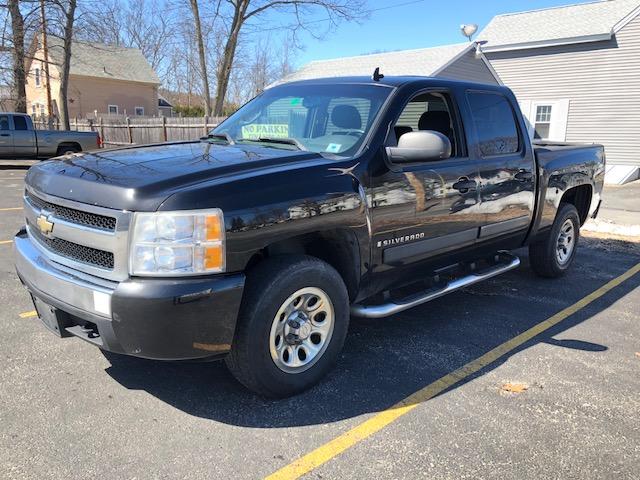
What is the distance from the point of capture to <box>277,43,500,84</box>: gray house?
1952cm

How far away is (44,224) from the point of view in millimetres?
3162

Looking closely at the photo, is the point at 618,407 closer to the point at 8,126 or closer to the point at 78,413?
the point at 78,413

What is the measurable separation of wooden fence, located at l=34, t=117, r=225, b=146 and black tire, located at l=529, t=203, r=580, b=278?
51.7 ft

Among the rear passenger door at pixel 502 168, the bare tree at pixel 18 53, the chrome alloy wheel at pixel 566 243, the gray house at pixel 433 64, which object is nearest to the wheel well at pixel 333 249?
the rear passenger door at pixel 502 168

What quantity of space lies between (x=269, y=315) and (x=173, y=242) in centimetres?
70

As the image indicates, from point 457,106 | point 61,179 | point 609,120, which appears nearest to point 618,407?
point 457,106

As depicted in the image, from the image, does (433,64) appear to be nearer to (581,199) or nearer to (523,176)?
(581,199)

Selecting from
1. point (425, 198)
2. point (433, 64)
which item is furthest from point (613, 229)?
point (433, 64)

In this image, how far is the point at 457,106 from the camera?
444 cm

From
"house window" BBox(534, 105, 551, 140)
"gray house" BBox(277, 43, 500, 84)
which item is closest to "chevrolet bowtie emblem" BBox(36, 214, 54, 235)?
"gray house" BBox(277, 43, 500, 84)

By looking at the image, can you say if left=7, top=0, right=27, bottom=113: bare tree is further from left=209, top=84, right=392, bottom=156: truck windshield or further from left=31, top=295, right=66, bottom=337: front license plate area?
left=31, top=295, right=66, bottom=337: front license plate area

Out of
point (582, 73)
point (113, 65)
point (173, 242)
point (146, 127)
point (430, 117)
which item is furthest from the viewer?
point (113, 65)

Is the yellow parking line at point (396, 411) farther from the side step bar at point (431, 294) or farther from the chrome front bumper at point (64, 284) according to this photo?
the chrome front bumper at point (64, 284)

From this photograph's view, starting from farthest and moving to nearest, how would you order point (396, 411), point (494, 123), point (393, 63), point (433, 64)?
point (393, 63), point (433, 64), point (494, 123), point (396, 411)
